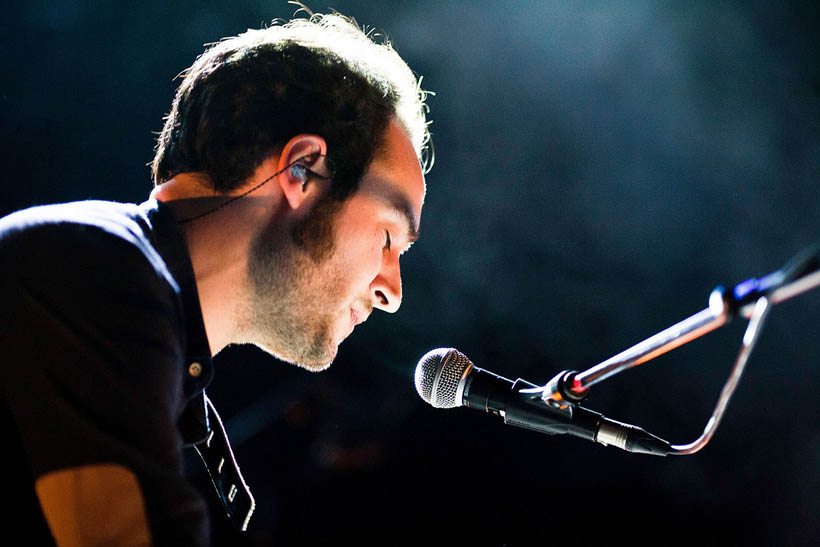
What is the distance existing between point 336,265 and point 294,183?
282 millimetres

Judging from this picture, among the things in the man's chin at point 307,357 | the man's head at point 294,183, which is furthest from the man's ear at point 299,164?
the man's chin at point 307,357

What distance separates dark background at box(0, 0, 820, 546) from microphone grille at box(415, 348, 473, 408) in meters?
2.04

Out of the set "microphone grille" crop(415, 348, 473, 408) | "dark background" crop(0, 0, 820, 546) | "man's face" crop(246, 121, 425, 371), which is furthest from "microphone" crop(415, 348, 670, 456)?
"dark background" crop(0, 0, 820, 546)

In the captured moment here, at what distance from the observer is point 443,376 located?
1.70 metres

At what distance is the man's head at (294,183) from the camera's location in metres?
1.76

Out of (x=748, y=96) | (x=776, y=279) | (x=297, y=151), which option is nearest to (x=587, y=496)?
(x=748, y=96)

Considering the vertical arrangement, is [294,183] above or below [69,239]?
below

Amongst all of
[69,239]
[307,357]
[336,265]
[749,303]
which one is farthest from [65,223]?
[749,303]

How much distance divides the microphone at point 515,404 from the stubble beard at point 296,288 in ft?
1.24

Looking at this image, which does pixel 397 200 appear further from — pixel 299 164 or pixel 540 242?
pixel 540 242

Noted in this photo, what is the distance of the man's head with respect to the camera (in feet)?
5.77

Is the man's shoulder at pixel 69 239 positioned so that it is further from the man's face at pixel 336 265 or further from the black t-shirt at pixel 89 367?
the man's face at pixel 336 265

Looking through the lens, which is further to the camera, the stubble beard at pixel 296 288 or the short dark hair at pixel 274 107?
the short dark hair at pixel 274 107

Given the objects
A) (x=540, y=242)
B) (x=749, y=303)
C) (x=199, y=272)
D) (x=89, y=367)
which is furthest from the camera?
(x=540, y=242)
